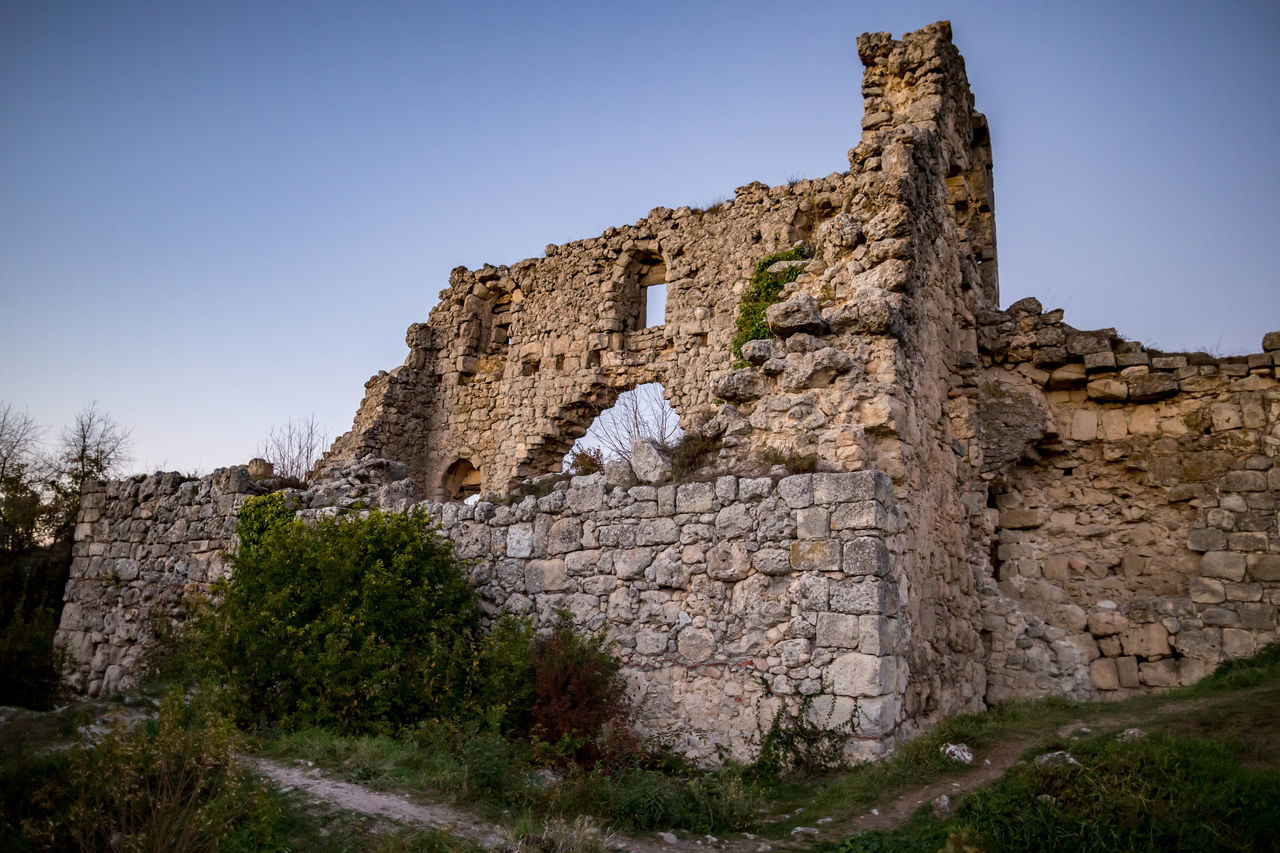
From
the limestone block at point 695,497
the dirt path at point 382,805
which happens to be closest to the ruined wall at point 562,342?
the limestone block at point 695,497

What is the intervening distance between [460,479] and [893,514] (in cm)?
1436

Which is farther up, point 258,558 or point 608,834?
point 258,558

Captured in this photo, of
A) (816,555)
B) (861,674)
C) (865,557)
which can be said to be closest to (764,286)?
(816,555)

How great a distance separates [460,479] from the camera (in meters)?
19.6

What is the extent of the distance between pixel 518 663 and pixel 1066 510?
→ 6.45 metres

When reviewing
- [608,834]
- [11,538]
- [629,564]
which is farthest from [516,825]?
[11,538]

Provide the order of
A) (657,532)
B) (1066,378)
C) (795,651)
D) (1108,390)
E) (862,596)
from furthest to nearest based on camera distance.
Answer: (1066,378)
(1108,390)
(657,532)
(795,651)
(862,596)

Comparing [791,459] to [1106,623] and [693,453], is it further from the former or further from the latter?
[1106,623]

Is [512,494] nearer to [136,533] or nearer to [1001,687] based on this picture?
[1001,687]

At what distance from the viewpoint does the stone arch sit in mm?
19250

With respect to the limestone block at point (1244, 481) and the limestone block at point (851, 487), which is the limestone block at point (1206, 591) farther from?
the limestone block at point (851, 487)

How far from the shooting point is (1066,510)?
381 inches

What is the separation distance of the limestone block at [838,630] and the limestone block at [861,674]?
90 mm

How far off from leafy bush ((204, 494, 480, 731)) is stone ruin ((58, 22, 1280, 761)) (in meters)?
0.93
